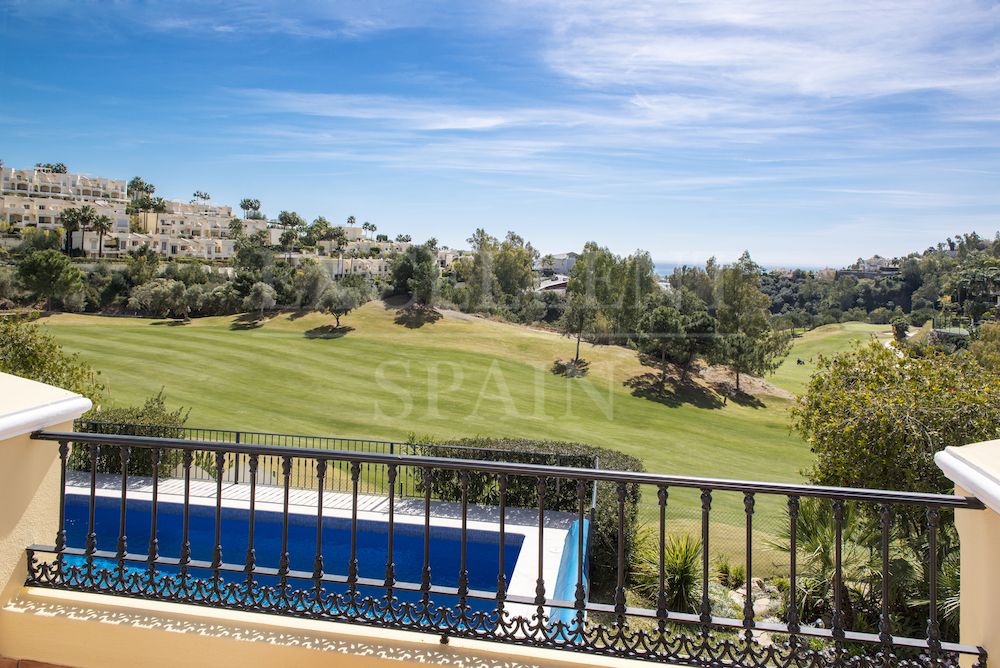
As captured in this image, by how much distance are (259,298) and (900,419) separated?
1440 inches

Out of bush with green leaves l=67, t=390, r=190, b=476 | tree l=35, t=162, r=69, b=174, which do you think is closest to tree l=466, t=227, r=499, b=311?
bush with green leaves l=67, t=390, r=190, b=476

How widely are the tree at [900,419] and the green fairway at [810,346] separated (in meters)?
25.9

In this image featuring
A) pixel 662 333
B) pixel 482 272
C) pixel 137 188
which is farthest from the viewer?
pixel 137 188

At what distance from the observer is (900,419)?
785cm

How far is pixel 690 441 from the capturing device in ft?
86.6

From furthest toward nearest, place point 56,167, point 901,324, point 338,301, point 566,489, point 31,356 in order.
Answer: point 56,167 → point 338,301 → point 901,324 → point 31,356 → point 566,489

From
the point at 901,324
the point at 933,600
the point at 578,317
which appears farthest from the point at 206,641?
the point at 901,324

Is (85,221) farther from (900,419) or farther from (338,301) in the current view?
(900,419)

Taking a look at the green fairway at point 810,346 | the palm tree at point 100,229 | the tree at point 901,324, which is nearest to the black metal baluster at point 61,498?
the tree at point 901,324

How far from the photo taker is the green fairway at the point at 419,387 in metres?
24.7

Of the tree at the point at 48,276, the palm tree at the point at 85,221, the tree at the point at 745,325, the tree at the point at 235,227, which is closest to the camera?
the tree at the point at 745,325

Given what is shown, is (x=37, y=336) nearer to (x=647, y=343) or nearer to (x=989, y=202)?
(x=647, y=343)

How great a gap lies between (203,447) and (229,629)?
0.64 metres

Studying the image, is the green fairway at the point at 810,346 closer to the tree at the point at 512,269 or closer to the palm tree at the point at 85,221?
the tree at the point at 512,269
